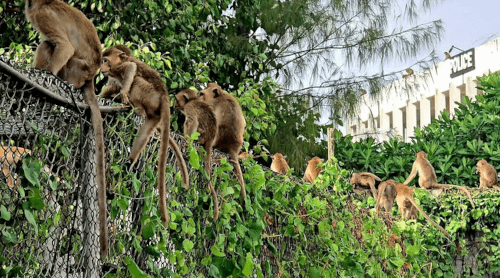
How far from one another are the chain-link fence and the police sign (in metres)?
19.2

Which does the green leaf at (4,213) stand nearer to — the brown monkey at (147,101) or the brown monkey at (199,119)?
the brown monkey at (147,101)

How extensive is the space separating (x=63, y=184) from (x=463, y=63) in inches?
813

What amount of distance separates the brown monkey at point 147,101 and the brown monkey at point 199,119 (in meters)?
0.66

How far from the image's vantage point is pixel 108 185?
8.83 ft

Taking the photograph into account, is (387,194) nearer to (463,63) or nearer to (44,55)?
(44,55)

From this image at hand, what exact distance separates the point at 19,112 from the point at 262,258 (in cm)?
243

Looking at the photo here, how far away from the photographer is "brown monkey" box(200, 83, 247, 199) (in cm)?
413

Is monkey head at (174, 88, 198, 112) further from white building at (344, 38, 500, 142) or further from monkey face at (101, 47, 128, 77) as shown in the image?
white building at (344, 38, 500, 142)

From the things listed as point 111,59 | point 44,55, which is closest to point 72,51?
point 44,55

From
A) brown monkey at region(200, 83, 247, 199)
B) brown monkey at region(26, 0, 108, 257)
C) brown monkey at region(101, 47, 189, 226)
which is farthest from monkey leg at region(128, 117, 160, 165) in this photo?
brown monkey at region(200, 83, 247, 199)

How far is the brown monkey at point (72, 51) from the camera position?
7.63 feet

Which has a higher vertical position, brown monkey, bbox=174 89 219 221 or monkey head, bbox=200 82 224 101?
monkey head, bbox=200 82 224 101

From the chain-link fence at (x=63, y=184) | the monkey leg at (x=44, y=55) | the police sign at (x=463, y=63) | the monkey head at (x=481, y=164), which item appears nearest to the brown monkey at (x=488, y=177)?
the monkey head at (x=481, y=164)

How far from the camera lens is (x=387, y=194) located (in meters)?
9.02
